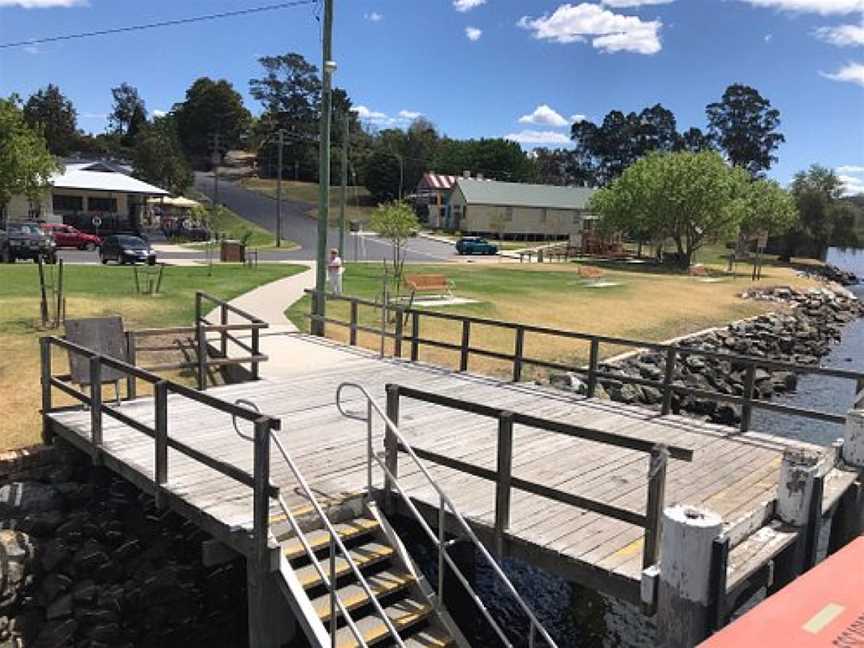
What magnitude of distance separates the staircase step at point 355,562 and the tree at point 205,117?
419 ft

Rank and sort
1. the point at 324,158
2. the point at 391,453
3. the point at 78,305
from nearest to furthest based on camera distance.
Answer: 1. the point at 391,453
2. the point at 324,158
3. the point at 78,305

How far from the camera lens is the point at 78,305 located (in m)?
17.6

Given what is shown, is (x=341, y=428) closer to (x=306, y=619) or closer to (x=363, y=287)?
(x=306, y=619)

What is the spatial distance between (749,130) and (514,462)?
13727 centimetres

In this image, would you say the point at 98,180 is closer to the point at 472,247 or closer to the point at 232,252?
the point at 232,252

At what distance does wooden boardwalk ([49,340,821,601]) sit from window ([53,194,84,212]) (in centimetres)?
4908

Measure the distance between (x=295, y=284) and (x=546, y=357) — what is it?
1172cm

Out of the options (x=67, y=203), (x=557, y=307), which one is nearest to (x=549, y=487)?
(x=557, y=307)

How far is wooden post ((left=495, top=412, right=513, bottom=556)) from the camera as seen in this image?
5.93 metres

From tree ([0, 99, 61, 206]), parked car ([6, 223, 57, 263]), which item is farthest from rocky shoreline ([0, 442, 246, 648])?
tree ([0, 99, 61, 206])

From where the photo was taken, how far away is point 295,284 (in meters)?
26.8

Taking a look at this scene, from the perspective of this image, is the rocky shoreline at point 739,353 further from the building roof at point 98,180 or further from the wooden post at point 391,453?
the building roof at point 98,180

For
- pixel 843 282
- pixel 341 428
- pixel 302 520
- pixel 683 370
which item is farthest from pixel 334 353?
pixel 843 282

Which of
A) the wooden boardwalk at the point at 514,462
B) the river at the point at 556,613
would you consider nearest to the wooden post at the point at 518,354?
the wooden boardwalk at the point at 514,462
